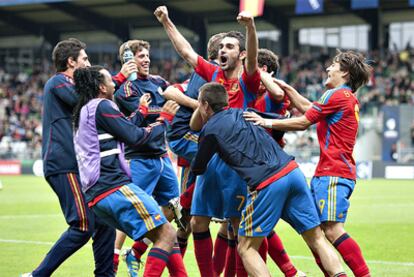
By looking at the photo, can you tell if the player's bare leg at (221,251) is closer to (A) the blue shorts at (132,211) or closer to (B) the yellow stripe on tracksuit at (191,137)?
(B) the yellow stripe on tracksuit at (191,137)

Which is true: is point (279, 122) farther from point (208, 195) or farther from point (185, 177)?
point (185, 177)

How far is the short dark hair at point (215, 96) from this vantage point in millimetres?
6816

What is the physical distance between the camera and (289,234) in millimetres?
13164

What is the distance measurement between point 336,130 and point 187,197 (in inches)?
73.2

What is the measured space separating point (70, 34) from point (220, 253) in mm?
Result: 42320

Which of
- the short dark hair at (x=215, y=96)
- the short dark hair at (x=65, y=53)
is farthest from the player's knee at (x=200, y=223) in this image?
the short dark hair at (x=65, y=53)

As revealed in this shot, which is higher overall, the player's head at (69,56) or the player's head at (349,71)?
the player's head at (69,56)

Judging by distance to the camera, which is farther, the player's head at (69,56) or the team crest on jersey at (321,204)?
the player's head at (69,56)

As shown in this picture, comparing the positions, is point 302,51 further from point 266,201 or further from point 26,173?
point 266,201

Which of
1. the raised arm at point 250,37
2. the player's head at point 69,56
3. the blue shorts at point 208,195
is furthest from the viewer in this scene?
the player's head at point 69,56

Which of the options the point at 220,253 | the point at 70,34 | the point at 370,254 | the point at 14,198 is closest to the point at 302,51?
the point at 70,34

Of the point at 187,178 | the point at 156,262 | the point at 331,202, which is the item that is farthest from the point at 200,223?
the point at 331,202

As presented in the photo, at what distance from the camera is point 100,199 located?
21.8ft

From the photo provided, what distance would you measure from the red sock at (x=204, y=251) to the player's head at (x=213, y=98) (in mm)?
1496
